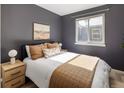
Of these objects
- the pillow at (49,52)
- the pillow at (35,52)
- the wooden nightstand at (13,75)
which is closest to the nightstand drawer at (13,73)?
the wooden nightstand at (13,75)

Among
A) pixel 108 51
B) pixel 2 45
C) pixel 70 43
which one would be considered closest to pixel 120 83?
pixel 108 51

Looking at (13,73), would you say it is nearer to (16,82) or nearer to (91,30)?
(16,82)

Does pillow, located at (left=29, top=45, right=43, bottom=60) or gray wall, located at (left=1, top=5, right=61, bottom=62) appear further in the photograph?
pillow, located at (left=29, top=45, right=43, bottom=60)

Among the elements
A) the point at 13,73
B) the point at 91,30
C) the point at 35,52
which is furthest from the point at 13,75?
the point at 91,30

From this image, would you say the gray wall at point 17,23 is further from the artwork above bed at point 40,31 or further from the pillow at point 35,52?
the pillow at point 35,52

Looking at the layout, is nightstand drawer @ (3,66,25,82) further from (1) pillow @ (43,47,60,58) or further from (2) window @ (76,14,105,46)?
(2) window @ (76,14,105,46)

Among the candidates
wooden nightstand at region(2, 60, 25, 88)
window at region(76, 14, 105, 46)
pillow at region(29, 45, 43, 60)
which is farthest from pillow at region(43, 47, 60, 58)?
window at region(76, 14, 105, 46)

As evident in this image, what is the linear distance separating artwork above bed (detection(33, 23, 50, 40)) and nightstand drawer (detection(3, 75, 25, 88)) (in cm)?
131

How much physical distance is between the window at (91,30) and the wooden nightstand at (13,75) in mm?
2441

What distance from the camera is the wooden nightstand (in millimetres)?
1759

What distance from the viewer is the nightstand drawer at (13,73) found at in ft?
5.78

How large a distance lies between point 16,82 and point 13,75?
0.20 metres

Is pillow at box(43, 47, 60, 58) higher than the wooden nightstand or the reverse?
higher

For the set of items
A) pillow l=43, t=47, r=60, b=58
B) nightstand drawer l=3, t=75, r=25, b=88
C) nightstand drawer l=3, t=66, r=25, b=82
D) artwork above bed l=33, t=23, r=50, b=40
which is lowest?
nightstand drawer l=3, t=75, r=25, b=88
